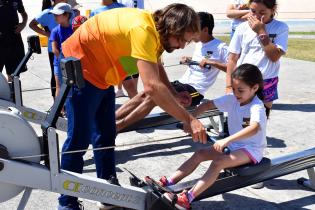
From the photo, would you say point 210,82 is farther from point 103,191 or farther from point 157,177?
point 103,191

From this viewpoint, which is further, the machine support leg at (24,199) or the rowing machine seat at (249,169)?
the rowing machine seat at (249,169)

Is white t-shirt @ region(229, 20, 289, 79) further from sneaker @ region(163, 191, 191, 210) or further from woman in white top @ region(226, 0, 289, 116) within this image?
sneaker @ region(163, 191, 191, 210)

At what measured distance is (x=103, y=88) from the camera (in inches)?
131

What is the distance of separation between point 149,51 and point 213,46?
2808 millimetres

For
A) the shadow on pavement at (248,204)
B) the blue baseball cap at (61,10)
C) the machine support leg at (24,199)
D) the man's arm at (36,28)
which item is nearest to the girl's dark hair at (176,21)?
the machine support leg at (24,199)

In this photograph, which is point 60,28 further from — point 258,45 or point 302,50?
point 302,50

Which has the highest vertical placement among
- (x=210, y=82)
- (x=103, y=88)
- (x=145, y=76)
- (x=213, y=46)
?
(x=145, y=76)

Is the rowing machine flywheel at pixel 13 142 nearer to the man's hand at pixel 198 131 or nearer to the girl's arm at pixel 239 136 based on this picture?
the man's hand at pixel 198 131

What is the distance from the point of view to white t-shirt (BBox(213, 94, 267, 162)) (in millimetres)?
3482

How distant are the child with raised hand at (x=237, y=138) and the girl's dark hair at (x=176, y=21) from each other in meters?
0.83

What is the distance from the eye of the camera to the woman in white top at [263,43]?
440 centimetres

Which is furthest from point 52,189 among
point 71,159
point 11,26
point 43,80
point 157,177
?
point 43,80

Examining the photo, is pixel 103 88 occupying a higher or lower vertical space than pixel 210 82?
higher

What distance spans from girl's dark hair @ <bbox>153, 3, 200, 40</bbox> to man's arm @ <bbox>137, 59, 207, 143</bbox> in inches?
9.0
